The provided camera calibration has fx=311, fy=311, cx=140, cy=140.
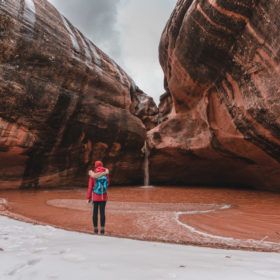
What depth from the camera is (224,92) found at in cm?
1271

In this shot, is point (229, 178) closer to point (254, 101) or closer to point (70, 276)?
point (254, 101)

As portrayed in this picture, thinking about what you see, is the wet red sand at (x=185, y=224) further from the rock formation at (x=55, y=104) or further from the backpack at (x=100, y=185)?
the rock formation at (x=55, y=104)

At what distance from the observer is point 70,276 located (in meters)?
2.12

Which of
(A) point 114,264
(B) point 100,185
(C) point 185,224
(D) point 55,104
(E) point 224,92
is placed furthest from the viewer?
(D) point 55,104

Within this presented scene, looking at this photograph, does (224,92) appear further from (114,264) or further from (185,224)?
(114,264)

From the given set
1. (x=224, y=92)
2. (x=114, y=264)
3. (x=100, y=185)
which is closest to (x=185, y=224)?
(x=100, y=185)

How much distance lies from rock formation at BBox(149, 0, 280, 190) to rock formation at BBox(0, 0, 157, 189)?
2884mm

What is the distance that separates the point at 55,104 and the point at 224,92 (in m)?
7.82

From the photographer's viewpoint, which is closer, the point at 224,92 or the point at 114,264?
the point at 114,264

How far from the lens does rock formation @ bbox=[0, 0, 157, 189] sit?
1349 centimetres

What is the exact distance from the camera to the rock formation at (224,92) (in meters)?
10.2

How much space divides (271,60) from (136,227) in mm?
6922

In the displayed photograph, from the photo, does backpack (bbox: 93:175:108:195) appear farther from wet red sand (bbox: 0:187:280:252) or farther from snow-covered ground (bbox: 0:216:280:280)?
snow-covered ground (bbox: 0:216:280:280)

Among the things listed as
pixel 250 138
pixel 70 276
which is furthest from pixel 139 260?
pixel 250 138
